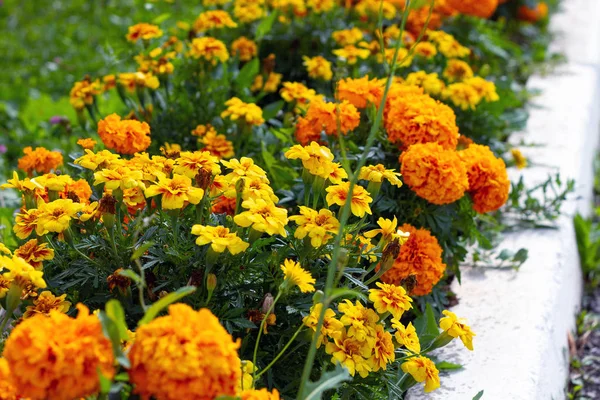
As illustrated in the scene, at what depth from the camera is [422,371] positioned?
1.63 metres

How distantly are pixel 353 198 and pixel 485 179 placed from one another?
2.05ft

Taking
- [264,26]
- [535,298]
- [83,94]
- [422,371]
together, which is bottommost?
[535,298]

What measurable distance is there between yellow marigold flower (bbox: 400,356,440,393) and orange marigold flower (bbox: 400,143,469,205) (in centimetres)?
49

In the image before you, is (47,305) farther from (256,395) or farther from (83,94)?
(83,94)

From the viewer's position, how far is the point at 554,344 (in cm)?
220

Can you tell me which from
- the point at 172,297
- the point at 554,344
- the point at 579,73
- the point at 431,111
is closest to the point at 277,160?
the point at 431,111

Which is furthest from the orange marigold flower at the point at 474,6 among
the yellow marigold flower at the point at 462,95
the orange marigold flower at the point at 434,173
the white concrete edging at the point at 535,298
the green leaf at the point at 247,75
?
the orange marigold flower at the point at 434,173

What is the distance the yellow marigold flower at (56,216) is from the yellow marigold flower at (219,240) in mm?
268

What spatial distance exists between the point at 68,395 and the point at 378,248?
81 centimetres

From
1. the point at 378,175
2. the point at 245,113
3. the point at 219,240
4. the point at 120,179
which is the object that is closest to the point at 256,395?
the point at 219,240

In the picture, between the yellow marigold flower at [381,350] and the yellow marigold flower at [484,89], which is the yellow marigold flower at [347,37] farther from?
the yellow marigold flower at [381,350]

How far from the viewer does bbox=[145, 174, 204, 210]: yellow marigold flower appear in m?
1.53

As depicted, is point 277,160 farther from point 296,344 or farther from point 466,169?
point 296,344

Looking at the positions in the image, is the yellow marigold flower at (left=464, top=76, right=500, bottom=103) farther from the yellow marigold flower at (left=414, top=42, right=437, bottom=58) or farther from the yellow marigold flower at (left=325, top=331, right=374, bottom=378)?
the yellow marigold flower at (left=325, top=331, right=374, bottom=378)
